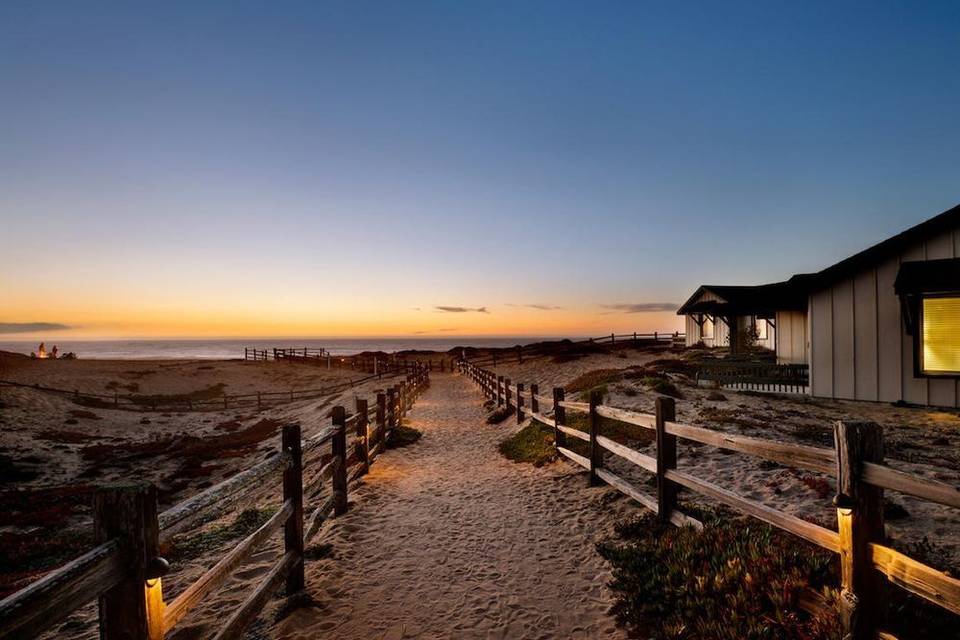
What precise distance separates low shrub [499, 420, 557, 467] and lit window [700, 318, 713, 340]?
2765 centimetres

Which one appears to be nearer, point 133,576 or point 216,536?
point 133,576

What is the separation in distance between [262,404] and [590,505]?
2704cm

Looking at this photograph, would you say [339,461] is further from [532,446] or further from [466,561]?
[532,446]

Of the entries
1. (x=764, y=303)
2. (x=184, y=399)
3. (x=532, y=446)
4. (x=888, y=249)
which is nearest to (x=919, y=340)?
(x=888, y=249)

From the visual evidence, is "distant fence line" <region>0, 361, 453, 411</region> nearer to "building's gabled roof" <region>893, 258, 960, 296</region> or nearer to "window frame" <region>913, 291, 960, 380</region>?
"window frame" <region>913, 291, 960, 380</region>

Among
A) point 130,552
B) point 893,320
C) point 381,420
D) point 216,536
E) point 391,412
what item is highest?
point 893,320

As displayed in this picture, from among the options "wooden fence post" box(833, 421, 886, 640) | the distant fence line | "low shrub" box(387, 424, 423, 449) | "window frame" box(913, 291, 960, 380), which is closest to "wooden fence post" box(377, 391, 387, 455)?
"low shrub" box(387, 424, 423, 449)

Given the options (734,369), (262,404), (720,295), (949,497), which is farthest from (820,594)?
(262,404)

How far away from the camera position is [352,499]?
25.6 feet

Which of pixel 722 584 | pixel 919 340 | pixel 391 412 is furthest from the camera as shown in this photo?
pixel 391 412

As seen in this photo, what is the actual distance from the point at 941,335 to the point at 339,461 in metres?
14.3

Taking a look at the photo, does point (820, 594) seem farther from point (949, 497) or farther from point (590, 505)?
point (590, 505)

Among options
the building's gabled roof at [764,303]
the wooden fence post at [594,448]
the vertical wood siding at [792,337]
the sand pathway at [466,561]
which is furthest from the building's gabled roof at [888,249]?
the sand pathway at [466,561]

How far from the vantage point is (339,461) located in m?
6.98
